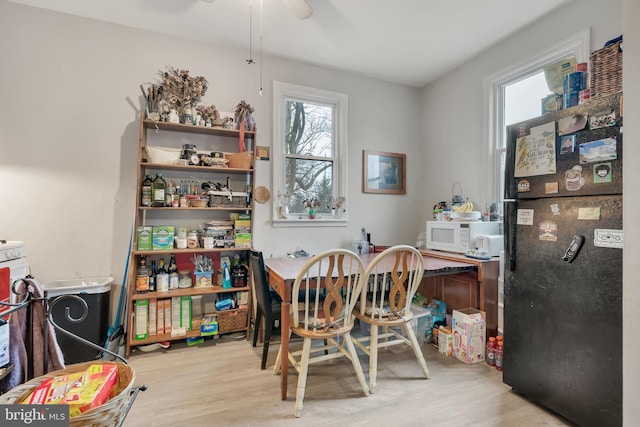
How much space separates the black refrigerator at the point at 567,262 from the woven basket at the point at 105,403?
1986 millimetres

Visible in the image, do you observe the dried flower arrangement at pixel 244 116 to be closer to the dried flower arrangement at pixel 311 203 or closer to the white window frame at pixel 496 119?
the dried flower arrangement at pixel 311 203

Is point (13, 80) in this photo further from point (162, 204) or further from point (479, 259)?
point (479, 259)

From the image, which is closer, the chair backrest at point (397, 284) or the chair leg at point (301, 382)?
the chair leg at point (301, 382)

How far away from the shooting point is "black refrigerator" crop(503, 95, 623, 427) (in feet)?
4.73

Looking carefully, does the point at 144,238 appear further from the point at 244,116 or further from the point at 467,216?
the point at 467,216

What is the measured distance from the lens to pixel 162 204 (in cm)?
257

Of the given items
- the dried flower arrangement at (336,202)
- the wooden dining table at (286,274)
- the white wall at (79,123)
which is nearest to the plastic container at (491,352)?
the wooden dining table at (286,274)

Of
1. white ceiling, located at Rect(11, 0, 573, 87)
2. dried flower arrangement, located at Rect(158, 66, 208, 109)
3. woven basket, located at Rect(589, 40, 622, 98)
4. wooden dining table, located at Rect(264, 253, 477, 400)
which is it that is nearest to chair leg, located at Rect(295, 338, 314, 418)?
wooden dining table, located at Rect(264, 253, 477, 400)

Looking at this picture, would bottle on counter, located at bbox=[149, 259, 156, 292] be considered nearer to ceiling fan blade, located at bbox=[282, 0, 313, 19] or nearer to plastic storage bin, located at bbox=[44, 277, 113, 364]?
plastic storage bin, located at bbox=[44, 277, 113, 364]

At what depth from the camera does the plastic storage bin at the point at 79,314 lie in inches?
88.8

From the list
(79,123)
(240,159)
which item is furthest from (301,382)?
(79,123)

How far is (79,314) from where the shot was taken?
2322 millimetres

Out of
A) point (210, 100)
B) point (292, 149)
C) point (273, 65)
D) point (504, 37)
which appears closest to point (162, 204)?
point (210, 100)

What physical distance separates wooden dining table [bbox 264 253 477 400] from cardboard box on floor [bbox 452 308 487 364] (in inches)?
14.2
